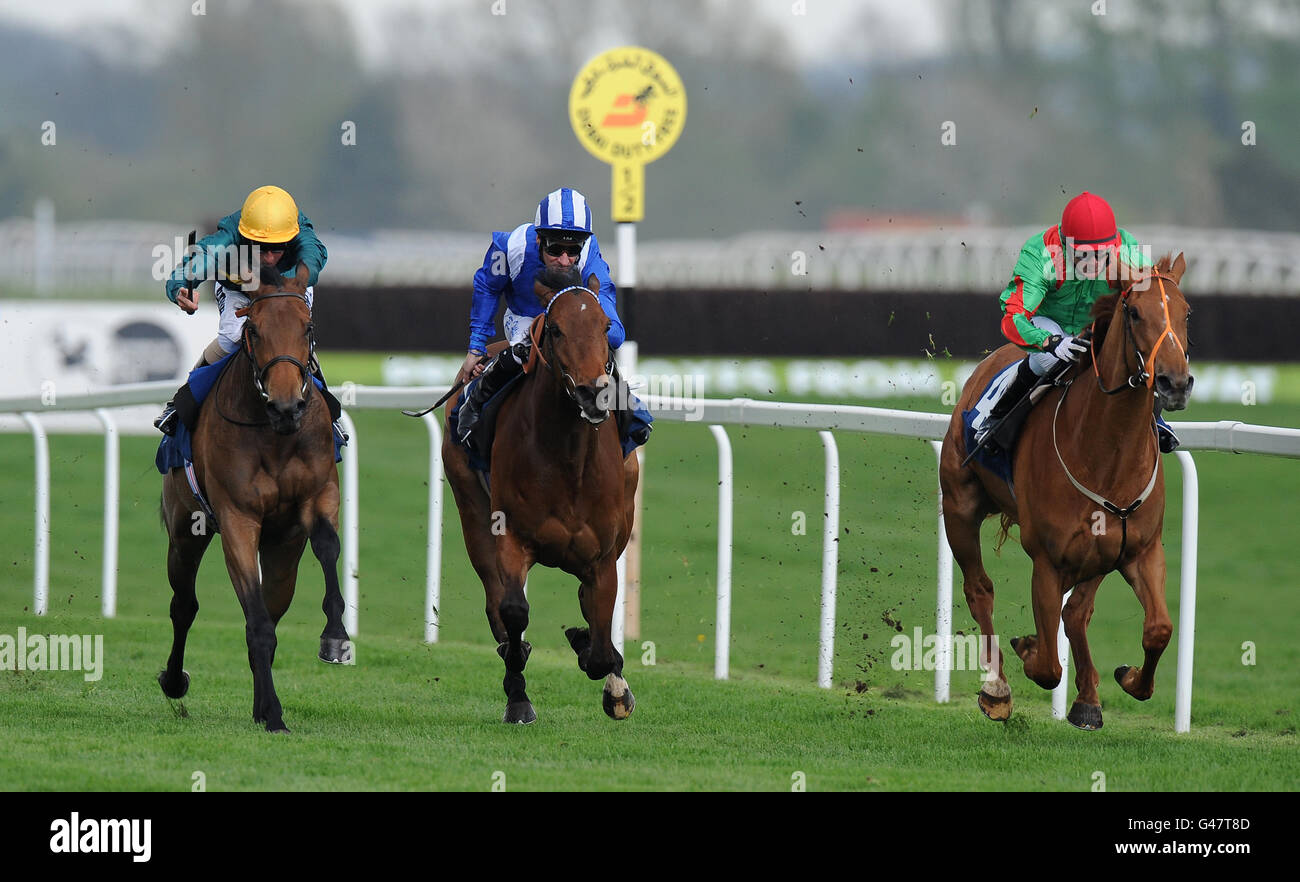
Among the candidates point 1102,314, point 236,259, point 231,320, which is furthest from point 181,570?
point 1102,314

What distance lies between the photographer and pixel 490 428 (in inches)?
233

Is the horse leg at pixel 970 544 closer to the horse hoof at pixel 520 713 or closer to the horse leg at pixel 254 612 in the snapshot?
the horse hoof at pixel 520 713

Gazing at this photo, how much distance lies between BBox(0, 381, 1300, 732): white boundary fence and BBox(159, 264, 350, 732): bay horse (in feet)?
3.67

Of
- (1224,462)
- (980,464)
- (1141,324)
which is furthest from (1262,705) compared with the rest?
(1224,462)

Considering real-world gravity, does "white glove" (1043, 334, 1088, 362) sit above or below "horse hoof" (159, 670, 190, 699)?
above

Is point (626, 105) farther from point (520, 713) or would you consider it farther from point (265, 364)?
point (520, 713)

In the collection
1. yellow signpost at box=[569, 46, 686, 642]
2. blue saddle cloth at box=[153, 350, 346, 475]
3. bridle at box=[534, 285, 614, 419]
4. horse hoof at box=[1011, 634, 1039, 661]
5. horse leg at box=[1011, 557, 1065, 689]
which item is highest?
yellow signpost at box=[569, 46, 686, 642]

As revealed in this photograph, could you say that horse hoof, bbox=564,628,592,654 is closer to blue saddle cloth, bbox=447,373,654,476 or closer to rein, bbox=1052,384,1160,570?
blue saddle cloth, bbox=447,373,654,476

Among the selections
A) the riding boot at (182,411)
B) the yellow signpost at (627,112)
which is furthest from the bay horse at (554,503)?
the yellow signpost at (627,112)

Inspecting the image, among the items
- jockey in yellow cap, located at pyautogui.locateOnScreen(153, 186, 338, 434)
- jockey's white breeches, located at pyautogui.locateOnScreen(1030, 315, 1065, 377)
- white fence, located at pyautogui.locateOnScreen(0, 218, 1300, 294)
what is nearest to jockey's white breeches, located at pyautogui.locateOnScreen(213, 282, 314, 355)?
jockey in yellow cap, located at pyautogui.locateOnScreen(153, 186, 338, 434)

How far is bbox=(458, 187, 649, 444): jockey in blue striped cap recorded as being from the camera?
5.76 m

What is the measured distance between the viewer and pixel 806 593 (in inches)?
358

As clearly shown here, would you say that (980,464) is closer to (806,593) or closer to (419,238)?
(806,593)

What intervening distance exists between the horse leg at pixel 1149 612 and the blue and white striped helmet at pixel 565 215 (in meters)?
2.09
